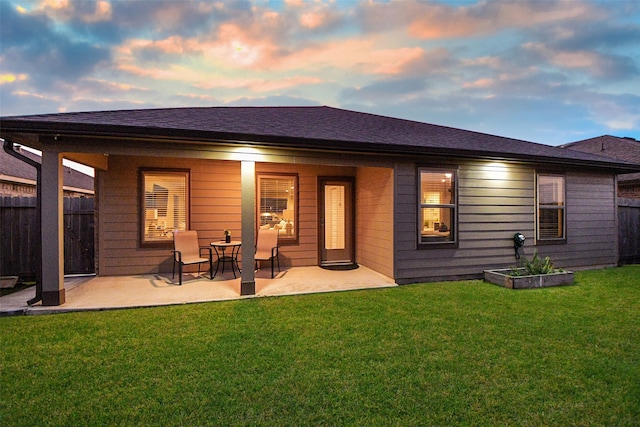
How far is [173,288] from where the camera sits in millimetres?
5117

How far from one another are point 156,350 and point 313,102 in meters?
26.9

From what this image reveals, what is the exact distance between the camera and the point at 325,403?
203 centimetres

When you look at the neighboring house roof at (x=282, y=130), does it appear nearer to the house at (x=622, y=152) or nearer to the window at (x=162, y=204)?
the window at (x=162, y=204)

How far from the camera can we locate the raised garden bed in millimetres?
5238

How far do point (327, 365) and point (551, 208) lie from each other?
6501 millimetres

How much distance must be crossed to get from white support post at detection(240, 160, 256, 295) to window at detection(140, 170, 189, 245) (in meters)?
2.24

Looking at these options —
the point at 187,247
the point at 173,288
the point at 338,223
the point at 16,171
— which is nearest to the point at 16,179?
the point at 16,171

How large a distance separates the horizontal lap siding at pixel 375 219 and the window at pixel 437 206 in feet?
1.90

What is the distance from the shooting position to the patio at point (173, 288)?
13.8 feet

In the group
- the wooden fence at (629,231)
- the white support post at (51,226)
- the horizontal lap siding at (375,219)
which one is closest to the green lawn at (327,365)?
the white support post at (51,226)

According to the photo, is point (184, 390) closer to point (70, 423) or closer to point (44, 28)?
point (70, 423)

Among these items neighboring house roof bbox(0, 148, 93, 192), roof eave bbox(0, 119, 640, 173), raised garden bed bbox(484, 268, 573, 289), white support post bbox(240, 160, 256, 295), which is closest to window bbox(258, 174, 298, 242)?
white support post bbox(240, 160, 256, 295)

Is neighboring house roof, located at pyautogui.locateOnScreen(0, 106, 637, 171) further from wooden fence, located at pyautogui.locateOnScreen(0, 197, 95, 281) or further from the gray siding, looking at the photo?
wooden fence, located at pyautogui.locateOnScreen(0, 197, 95, 281)

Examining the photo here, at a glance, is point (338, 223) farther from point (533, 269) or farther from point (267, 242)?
point (533, 269)
